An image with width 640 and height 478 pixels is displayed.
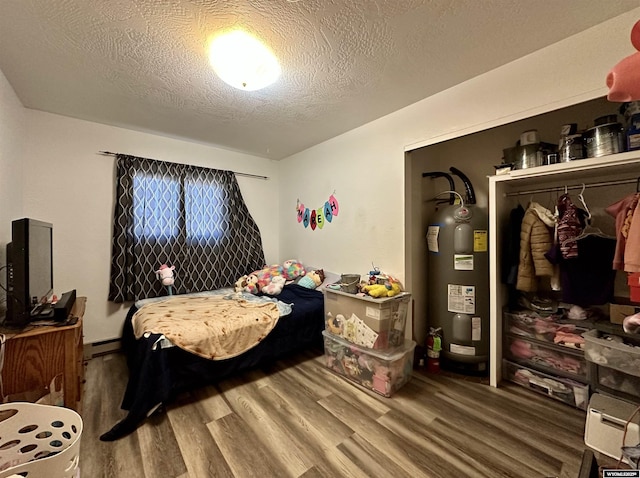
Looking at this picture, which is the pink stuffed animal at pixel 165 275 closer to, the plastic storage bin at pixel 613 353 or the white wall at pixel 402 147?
the white wall at pixel 402 147

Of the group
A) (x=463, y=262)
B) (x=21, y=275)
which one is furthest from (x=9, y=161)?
(x=463, y=262)

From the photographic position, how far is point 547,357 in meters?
1.89

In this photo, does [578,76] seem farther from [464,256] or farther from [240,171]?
[240,171]

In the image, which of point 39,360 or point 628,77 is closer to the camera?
point 628,77

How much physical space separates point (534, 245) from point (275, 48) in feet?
7.31

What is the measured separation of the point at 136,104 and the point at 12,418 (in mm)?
2313

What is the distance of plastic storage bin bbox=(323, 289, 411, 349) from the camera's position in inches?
78.5

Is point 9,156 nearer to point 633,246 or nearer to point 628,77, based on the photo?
point 628,77

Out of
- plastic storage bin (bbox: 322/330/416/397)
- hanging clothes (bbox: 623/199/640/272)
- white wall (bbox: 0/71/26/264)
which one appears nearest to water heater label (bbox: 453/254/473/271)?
plastic storage bin (bbox: 322/330/416/397)

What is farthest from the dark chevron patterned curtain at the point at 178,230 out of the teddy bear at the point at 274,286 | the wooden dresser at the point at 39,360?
the wooden dresser at the point at 39,360

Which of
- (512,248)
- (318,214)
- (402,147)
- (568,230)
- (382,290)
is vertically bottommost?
(382,290)

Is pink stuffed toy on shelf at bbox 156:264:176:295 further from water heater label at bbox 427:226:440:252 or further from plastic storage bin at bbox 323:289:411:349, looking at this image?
water heater label at bbox 427:226:440:252

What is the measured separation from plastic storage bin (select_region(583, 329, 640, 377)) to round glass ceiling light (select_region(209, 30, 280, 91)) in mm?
2650

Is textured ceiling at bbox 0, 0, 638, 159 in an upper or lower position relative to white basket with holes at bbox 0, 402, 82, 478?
upper
